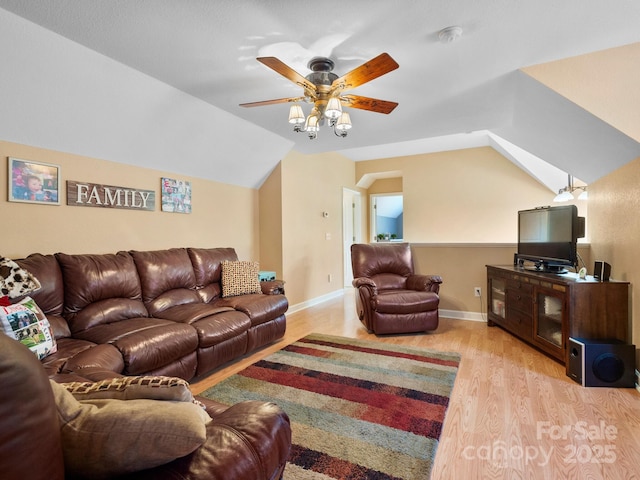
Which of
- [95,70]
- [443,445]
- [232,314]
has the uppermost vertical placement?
[95,70]

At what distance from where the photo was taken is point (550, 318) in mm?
2971

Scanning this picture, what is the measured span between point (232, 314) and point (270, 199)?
2258 mm

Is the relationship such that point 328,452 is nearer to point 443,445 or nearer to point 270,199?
point 443,445

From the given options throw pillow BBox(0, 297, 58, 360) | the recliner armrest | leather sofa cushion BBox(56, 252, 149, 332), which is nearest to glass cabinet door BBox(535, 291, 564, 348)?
the recliner armrest

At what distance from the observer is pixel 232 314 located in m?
2.88

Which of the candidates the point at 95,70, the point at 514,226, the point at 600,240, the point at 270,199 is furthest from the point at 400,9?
the point at 514,226

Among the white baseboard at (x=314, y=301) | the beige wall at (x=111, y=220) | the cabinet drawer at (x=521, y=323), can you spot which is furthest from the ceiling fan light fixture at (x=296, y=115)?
the white baseboard at (x=314, y=301)

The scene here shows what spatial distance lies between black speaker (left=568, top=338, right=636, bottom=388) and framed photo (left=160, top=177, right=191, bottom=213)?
3.96 meters

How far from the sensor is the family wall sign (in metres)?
2.75

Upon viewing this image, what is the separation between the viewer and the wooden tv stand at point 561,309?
2598 millimetres

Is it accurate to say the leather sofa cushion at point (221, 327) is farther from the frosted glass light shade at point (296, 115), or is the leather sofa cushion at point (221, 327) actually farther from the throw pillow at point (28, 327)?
the frosted glass light shade at point (296, 115)

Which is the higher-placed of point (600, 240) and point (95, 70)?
point (95, 70)

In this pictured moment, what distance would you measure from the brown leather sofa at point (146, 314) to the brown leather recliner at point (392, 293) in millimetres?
1020

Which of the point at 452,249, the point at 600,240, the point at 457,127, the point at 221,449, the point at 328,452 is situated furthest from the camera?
the point at 452,249
